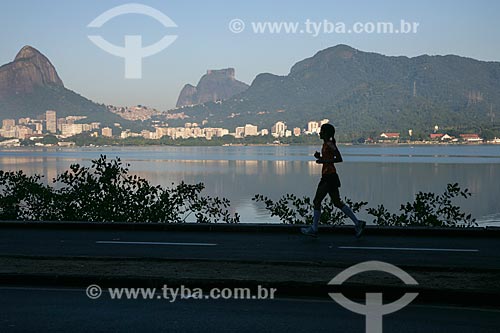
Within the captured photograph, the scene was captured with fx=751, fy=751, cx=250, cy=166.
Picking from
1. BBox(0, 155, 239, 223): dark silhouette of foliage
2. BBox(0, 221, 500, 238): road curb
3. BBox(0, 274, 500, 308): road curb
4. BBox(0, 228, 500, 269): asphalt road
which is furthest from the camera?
BBox(0, 155, 239, 223): dark silhouette of foliage

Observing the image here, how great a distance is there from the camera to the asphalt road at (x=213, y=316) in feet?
22.6

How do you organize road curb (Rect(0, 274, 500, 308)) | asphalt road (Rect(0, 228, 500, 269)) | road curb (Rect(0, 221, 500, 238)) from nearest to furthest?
road curb (Rect(0, 274, 500, 308)), asphalt road (Rect(0, 228, 500, 269)), road curb (Rect(0, 221, 500, 238))

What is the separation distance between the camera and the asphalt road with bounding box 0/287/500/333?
688 cm

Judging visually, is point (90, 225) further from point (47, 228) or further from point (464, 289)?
point (464, 289)

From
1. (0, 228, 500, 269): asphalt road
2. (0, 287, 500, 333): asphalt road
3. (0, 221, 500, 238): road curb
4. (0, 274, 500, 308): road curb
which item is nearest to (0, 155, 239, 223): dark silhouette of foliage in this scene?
(0, 221, 500, 238): road curb

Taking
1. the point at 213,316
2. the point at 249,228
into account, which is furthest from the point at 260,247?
the point at 213,316

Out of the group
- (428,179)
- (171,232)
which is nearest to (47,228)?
(171,232)

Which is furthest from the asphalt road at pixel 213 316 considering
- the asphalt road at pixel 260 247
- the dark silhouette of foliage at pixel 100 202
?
the dark silhouette of foliage at pixel 100 202

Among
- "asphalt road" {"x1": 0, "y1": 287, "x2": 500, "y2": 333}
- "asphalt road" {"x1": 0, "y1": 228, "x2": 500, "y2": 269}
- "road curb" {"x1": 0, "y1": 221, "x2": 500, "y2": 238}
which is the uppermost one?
"road curb" {"x1": 0, "y1": 221, "x2": 500, "y2": 238}

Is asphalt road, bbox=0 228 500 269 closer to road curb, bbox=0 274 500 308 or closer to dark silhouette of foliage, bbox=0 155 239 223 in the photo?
road curb, bbox=0 274 500 308

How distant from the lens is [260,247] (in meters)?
12.2

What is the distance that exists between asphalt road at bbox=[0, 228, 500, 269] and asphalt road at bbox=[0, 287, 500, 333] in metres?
2.64

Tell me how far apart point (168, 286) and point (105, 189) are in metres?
10.1

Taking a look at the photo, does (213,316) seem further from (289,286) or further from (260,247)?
(260,247)
